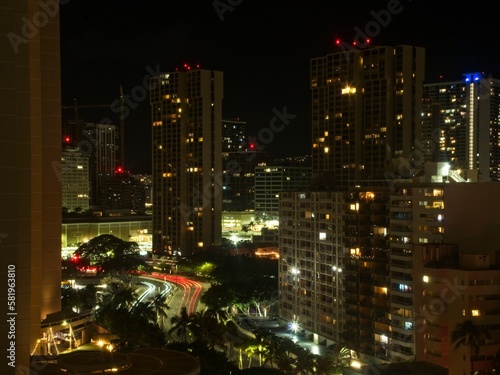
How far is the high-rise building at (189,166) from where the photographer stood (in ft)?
144

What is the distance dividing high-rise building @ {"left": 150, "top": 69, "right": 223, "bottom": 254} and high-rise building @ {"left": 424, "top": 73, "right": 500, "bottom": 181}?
15.0 m

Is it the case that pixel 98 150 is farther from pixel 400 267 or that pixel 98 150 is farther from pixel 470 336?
pixel 470 336

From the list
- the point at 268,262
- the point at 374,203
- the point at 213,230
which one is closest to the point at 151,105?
the point at 213,230

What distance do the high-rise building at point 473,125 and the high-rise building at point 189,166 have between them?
15.0 m

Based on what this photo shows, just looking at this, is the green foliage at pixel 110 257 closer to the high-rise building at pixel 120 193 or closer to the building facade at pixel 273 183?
the building facade at pixel 273 183

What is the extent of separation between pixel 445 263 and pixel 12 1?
1426 cm

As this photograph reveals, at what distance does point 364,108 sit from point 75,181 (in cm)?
3887

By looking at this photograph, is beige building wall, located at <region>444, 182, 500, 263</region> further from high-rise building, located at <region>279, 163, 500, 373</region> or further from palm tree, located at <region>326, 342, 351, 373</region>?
palm tree, located at <region>326, 342, 351, 373</region>

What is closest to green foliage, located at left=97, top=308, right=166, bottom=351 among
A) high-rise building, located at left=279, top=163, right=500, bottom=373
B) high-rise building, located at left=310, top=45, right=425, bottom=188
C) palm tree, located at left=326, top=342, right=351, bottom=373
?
palm tree, located at left=326, top=342, right=351, bottom=373

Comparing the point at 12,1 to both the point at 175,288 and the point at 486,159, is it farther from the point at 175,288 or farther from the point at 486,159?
the point at 486,159

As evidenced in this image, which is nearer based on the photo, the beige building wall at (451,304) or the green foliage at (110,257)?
the beige building wall at (451,304)

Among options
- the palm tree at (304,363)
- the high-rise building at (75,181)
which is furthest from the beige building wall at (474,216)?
the high-rise building at (75,181)

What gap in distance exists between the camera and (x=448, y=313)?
637 inches

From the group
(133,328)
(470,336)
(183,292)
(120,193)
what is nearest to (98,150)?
(120,193)
